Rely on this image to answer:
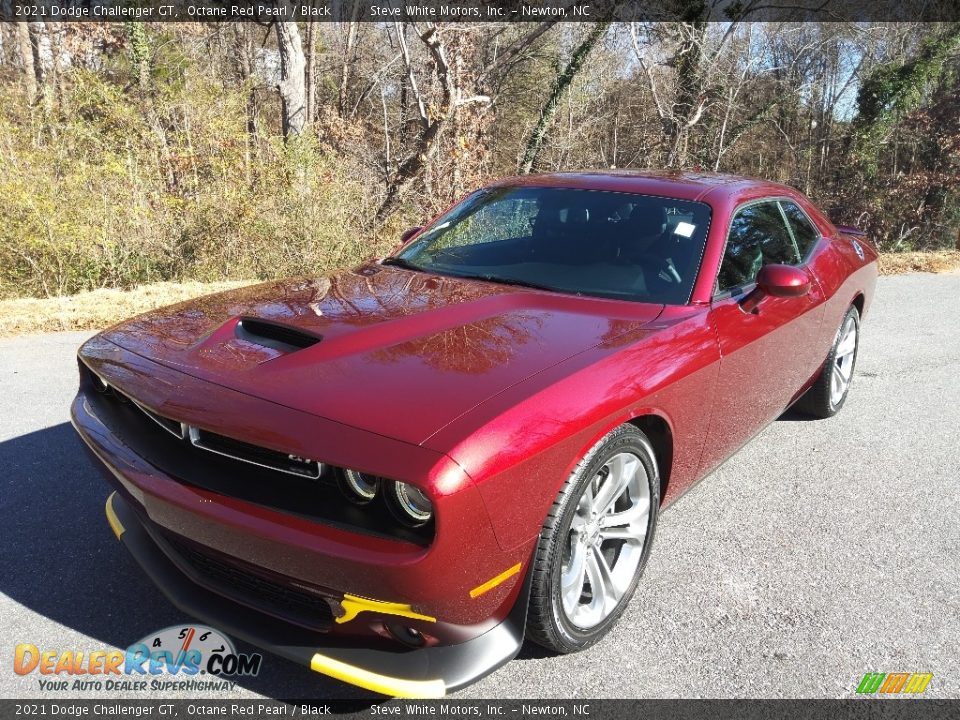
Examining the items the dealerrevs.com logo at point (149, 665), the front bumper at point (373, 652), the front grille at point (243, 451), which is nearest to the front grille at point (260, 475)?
the front grille at point (243, 451)

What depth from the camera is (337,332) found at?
8.40 ft

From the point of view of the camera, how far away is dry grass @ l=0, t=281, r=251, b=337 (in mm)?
6816

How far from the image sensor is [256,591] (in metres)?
2.21

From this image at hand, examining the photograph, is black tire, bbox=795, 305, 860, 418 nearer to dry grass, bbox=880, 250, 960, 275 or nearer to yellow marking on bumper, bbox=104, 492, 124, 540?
yellow marking on bumper, bbox=104, 492, 124, 540

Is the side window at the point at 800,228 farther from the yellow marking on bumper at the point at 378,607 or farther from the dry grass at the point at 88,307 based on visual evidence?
the dry grass at the point at 88,307

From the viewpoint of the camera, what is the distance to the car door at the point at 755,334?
10.2ft

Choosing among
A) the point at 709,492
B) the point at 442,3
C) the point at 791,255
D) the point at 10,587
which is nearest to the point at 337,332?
the point at 10,587

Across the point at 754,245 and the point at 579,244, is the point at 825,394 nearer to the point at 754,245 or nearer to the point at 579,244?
the point at 754,245

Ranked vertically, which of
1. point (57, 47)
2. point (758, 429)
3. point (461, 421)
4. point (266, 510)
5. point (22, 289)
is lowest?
point (22, 289)

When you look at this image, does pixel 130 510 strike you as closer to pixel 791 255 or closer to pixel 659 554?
pixel 659 554

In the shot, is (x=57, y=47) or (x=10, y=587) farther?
(x=57, y=47)

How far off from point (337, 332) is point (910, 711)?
2.16m

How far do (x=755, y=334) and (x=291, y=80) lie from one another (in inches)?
517

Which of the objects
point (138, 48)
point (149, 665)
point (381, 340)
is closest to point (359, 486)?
point (381, 340)
